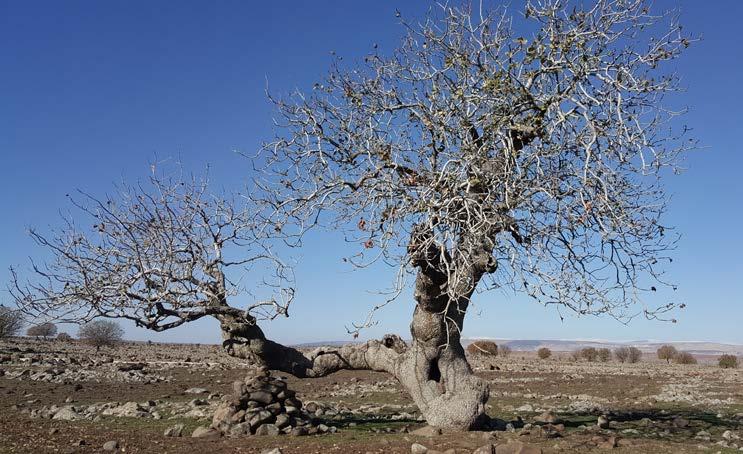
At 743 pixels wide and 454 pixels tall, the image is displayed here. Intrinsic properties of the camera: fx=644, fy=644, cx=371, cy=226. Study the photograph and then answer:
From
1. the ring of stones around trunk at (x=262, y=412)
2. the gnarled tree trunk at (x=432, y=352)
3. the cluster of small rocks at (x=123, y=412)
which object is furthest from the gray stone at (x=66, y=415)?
the gnarled tree trunk at (x=432, y=352)

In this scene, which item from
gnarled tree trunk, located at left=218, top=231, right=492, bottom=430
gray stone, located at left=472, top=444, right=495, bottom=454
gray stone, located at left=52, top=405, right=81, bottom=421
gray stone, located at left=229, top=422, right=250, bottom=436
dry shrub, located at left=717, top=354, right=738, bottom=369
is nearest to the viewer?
gray stone, located at left=472, top=444, right=495, bottom=454

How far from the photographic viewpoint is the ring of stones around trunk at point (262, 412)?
12.7 meters

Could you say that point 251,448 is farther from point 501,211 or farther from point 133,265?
point 501,211

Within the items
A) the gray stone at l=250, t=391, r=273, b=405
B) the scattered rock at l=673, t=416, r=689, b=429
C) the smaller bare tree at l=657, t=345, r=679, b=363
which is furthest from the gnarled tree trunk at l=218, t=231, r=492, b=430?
the smaller bare tree at l=657, t=345, r=679, b=363

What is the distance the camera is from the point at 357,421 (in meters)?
14.8

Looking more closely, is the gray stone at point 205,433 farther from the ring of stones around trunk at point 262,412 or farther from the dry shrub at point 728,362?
the dry shrub at point 728,362

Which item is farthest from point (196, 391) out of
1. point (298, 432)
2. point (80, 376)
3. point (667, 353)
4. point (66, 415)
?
point (667, 353)

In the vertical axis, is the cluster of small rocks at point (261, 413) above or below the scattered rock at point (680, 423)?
above

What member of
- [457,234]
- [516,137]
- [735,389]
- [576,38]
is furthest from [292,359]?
[735,389]

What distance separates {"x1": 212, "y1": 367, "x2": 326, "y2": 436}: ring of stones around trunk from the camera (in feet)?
41.6

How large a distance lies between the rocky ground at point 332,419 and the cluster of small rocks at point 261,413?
2 centimetres

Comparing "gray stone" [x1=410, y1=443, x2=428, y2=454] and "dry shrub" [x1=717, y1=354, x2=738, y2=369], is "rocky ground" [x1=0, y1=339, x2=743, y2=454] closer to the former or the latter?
"gray stone" [x1=410, y1=443, x2=428, y2=454]

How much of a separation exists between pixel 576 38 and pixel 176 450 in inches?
394

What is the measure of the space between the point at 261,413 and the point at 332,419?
261 centimetres
